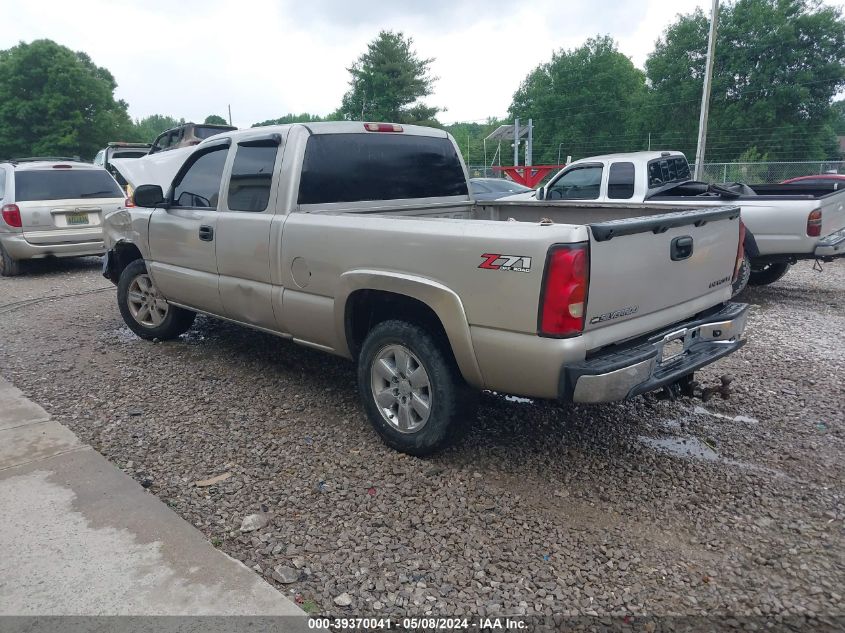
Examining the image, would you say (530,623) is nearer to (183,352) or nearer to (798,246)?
(183,352)

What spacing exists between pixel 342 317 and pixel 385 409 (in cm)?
62

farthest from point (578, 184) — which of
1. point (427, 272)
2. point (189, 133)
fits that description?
point (189, 133)

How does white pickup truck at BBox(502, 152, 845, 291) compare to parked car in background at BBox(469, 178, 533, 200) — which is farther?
parked car in background at BBox(469, 178, 533, 200)

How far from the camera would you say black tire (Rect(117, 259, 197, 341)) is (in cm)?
584

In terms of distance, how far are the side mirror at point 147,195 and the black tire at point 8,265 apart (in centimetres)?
615

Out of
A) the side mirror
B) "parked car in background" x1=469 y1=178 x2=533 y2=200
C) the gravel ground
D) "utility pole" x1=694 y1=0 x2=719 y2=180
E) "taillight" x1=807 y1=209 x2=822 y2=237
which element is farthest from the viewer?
"utility pole" x1=694 y1=0 x2=719 y2=180

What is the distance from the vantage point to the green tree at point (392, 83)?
50906mm

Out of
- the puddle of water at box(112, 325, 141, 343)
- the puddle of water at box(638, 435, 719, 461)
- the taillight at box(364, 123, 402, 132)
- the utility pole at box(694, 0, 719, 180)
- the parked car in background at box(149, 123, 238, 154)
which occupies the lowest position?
the puddle of water at box(638, 435, 719, 461)

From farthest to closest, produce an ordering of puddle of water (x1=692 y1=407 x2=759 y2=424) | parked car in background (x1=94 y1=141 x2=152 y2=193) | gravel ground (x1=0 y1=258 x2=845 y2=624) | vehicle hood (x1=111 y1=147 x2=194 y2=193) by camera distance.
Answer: parked car in background (x1=94 y1=141 x2=152 y2=193) → vehicle hood (x1=111 y1=147 x2=194 y2=193) → puddle of water (x1=692 y1=407 x2=759 y2=424) → gravel ground (x1=0 y1=258 x2=845 y2=624)

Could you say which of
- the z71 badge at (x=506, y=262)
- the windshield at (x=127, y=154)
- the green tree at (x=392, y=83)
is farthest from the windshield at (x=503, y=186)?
the green tree at (x=392, y=83)

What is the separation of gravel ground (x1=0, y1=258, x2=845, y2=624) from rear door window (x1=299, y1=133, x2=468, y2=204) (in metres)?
1.51

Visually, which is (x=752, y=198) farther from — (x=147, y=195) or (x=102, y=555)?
(x=102, y=555)

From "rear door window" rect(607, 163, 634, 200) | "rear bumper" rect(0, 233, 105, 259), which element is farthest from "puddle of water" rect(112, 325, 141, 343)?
"rear door window" rect(607, 163, 634, 200)

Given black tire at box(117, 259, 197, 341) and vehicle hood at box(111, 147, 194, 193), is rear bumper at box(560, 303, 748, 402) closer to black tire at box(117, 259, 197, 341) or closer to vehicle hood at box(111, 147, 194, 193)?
black tire at box(117, 259, 197, 341)
